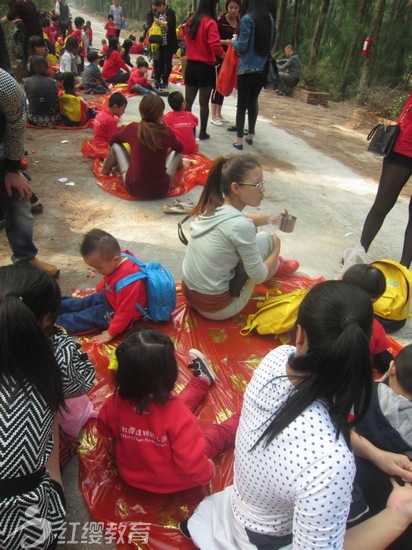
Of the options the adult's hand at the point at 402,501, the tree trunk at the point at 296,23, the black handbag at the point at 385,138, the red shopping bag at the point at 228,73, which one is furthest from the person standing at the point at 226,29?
the tree trunk at the point at 296,23

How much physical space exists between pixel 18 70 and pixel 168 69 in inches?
121

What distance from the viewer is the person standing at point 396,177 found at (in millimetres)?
3178

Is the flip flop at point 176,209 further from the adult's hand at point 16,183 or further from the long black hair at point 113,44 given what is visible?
the long black hair at point 113,44

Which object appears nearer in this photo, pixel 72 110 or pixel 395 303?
pixel 395 303

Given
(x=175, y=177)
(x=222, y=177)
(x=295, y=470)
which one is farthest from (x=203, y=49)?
(x=295, y=470)

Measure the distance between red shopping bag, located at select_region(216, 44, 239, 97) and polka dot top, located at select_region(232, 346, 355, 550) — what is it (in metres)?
5.57

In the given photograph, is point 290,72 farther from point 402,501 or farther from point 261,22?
point 402,501

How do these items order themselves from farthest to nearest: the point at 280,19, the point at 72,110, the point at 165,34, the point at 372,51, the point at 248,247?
the point at 280,19 < the point at 372,51 < the point at 165,34 < the point at 72,110 < the point at 248,247

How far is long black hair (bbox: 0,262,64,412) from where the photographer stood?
1.22 meters

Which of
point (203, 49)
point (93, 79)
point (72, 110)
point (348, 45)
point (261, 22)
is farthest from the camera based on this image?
point (348, 45)

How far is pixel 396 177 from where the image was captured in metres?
3.34

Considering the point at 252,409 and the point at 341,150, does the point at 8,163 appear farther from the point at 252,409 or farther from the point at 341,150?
the point at 341,150

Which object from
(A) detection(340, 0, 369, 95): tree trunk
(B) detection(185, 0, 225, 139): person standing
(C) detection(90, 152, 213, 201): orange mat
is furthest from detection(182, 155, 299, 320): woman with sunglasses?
(A) detection(340, 0, 369, 95): tree trunk

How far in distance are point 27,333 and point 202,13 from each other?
5.57 meters
